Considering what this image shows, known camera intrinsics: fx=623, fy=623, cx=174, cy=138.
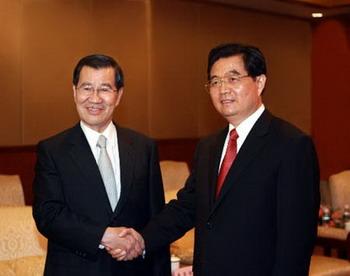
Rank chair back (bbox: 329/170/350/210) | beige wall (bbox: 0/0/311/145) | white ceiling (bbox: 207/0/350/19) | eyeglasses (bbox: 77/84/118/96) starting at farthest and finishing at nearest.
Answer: white ceiling (bbox: 207/0/350/19) < beige wall (bbox: 0/0/311/145) < chair back (bbox: 329/170/350/210) < eyeglasses (bbox: 77/84/118/96)

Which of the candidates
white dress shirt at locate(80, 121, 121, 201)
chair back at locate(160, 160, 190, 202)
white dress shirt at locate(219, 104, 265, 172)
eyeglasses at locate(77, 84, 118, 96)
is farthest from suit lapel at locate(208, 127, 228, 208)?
chair back at locate(160, 160, 190, 202)

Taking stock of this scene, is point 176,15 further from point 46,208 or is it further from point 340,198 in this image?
point 46,208

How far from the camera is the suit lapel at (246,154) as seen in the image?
7.40ft

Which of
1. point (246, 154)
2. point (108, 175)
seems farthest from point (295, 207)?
point (108, 175)

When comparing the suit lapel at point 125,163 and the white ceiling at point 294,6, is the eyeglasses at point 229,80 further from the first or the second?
the white ceiling at point 294,6

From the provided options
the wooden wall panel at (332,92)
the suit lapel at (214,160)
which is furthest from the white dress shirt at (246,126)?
the wooden wall panel at (332,92)

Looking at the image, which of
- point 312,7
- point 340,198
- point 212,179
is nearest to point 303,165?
→ point 212,179

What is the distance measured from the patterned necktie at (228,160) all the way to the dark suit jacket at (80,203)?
31 cm

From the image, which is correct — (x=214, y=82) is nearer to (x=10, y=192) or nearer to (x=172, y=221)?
(x=172, y=221)

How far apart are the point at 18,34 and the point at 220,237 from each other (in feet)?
14.0

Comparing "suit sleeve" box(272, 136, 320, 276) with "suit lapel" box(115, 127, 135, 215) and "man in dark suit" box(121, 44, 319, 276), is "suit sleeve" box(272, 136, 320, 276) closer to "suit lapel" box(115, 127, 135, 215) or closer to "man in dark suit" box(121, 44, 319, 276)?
"man in dark suit" box(121, 44, 319, 276)

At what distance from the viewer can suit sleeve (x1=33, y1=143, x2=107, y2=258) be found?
230 centimetres

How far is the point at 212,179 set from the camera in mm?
2373

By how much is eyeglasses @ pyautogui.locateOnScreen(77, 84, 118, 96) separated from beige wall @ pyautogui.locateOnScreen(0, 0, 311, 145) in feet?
12.1
